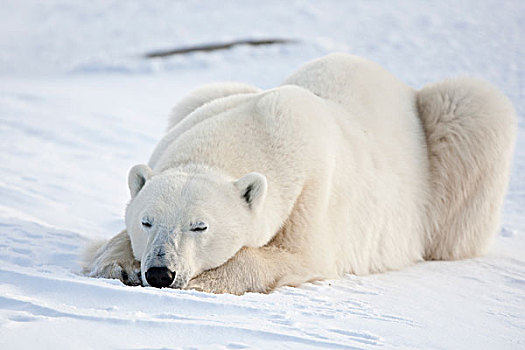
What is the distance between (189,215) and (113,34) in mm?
12179

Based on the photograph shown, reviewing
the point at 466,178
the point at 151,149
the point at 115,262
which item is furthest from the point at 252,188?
the point at 151,149

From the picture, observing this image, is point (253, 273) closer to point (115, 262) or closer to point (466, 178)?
point (115, 262)

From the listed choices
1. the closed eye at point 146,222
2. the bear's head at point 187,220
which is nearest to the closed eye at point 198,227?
the bear's head at point 187,220

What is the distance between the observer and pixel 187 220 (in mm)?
3031

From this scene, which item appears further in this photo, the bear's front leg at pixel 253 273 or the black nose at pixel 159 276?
the bear's front leg at pixel 253 273

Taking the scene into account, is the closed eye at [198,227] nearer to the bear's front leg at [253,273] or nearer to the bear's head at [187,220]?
the bear's head at [187,220]

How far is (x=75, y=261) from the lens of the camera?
11.9 ft

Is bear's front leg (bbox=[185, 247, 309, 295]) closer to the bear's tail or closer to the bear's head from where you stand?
the bear's head

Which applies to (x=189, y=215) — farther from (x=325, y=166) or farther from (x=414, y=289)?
(x=414, y=289)

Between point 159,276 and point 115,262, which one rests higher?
point 159,276

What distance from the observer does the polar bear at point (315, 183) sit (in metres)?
3.16

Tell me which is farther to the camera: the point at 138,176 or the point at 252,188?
the point at 138,176

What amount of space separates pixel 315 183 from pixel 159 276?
3.78 feet

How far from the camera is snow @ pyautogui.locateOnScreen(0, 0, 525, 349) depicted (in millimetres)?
2414
